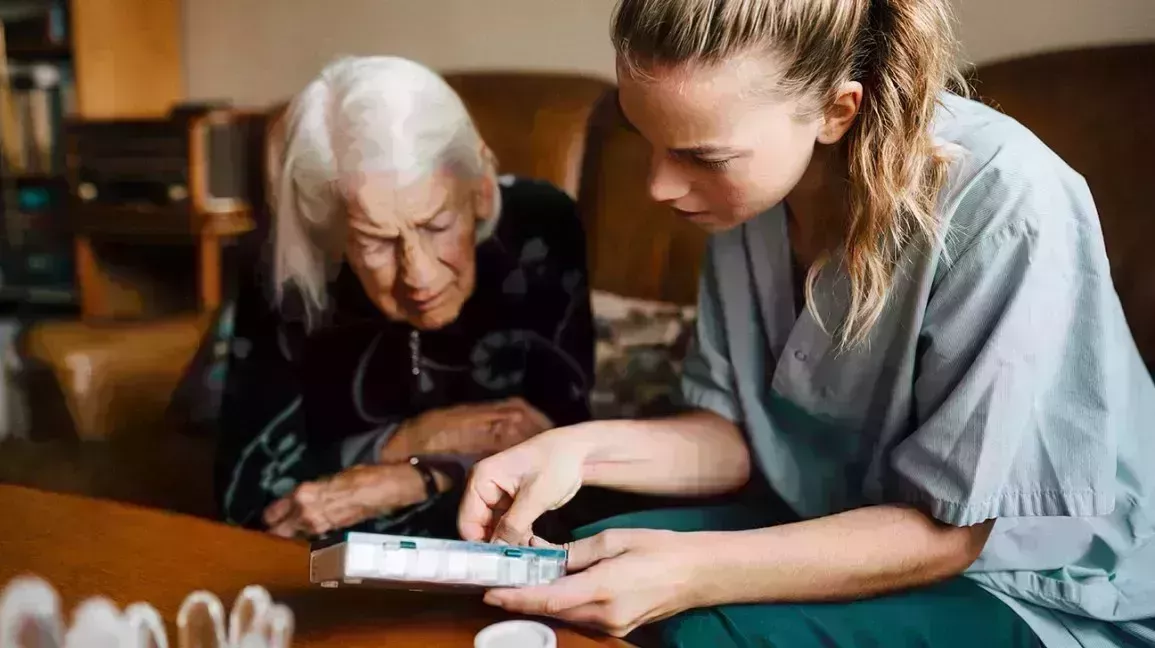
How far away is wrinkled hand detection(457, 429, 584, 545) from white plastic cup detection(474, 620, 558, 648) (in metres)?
0.06

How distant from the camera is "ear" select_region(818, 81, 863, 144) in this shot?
61 centimetres

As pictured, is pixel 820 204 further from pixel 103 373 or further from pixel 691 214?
pixel 103 373

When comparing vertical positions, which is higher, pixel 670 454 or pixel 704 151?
pixel 704 151

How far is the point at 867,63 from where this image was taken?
0.60 meters

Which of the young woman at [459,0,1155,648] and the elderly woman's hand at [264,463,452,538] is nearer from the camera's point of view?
the young woman at [459,0,1155,648]

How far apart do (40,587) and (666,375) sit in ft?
1.80

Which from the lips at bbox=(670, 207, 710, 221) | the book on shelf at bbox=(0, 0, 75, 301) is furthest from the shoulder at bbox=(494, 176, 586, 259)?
the book on shelf at bbox=(0, 0, 75, 301)

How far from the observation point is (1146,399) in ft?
2.05

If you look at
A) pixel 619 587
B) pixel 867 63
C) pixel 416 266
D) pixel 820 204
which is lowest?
pixel 619 587

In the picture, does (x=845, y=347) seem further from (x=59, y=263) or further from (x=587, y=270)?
(x=59, y=263)

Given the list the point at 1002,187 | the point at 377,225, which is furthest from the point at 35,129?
the point at 1002,187

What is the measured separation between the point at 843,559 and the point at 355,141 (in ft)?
1.69

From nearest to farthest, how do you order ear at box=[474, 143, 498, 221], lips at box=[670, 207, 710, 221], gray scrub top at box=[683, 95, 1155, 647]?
gray scrub top at box=[683, 95, 1155, 647]
lips at box=[670, 207, 710, 221]
ear at box=[474, 143, 498, 221]

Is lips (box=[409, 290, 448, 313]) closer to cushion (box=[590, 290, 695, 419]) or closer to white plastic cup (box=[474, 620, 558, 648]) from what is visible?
cushion (box=[590, 290, 695, 419])
